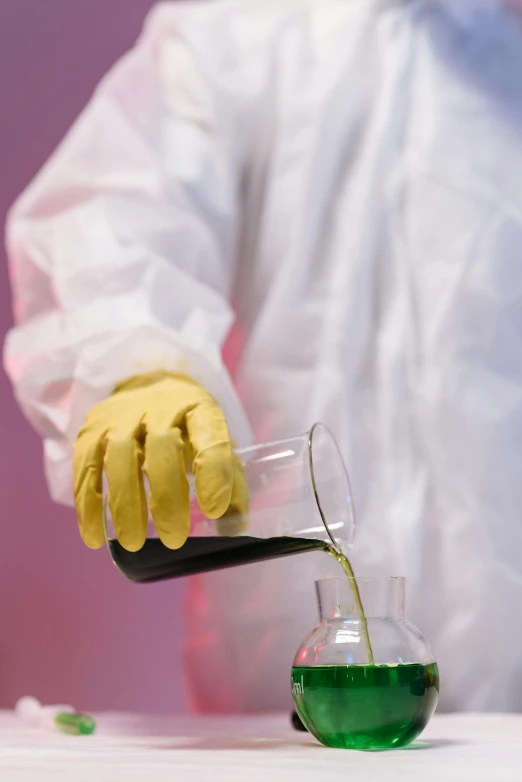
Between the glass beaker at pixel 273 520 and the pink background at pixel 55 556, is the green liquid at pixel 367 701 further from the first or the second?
the pink background at pixel 55 556

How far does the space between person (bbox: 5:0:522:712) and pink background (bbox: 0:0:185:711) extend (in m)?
0.40

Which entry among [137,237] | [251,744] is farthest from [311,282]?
[251,744]

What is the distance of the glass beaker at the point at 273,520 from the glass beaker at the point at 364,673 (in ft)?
0.19

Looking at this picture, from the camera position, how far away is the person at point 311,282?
1.07 metres

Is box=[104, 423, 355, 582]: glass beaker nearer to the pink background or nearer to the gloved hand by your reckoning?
the gloved hand

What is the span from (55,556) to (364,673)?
3.35ft

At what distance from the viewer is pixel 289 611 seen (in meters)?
1.10

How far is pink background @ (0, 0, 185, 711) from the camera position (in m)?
1.54

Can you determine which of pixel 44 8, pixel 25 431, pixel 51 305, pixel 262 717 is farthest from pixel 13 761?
pixel 44 8

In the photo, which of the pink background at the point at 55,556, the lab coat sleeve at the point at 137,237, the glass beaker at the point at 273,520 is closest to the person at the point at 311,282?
the lab coat sleeve at the point at 137,237

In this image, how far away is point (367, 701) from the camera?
621mm

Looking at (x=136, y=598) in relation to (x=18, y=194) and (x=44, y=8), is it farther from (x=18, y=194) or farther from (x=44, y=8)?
(x=44, y=8)

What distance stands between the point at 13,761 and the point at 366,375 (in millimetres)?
681

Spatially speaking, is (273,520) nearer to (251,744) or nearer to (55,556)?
(251,744)
